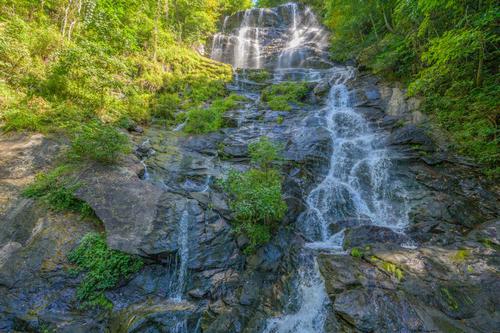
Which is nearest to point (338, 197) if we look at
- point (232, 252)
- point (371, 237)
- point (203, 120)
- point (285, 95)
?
point (371, 237)

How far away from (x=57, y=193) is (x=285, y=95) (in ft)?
36.0

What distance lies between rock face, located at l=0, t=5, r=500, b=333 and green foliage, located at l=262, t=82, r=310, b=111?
16.6ft

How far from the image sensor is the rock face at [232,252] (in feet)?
13.1

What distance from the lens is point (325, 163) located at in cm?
847

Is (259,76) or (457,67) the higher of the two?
(259,76)

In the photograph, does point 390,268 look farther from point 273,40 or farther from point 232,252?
point 273,40

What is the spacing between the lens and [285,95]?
1330 centimetres

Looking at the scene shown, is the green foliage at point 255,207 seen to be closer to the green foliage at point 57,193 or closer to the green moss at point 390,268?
the green moss at point 390,268

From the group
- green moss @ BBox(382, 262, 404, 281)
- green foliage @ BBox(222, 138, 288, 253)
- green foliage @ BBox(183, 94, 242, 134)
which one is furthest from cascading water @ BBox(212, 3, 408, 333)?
green foliage @ BBox(183, 94, 242, 134)

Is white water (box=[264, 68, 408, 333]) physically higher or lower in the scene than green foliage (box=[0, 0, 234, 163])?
lower

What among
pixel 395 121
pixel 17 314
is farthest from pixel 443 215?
pixel 17 314

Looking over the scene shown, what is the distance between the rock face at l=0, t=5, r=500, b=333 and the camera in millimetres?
4004

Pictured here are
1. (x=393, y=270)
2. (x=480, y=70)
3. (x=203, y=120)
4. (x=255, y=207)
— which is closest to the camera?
(x=393, y=270)

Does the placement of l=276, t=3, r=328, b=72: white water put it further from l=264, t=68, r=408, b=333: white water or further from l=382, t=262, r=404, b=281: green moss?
l=382, t=262, r=404, b=281: green moss
